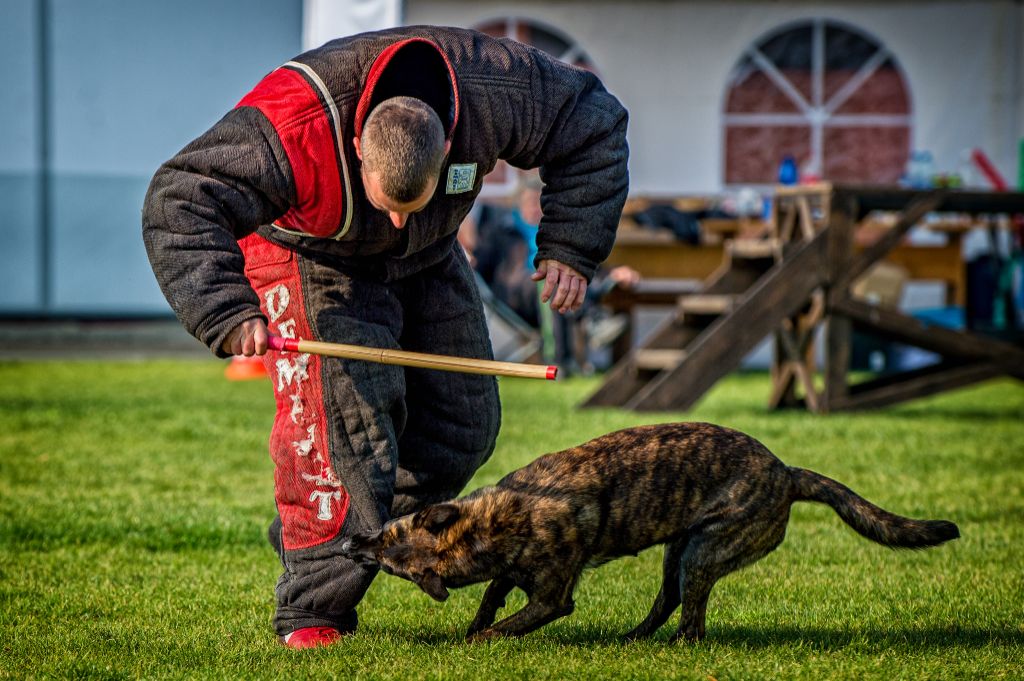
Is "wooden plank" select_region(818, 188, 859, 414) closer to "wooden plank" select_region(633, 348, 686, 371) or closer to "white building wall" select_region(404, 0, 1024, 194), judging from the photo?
"wooden plank" select_region(633, 348, 686, 371)

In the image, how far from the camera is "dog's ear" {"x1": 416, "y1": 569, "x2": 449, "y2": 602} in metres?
3.60

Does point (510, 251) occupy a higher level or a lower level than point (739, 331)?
higher

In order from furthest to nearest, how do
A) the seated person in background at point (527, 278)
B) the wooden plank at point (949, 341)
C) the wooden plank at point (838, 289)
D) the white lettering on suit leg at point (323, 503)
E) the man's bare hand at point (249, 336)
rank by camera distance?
the seated person in background at point (527, 278) → the wooden plank at point (949, 341) → the wooden plank at point (838, 289) → the white lettering on suit leg at point (323, 503) → the man's bare hand at point (249, 336)

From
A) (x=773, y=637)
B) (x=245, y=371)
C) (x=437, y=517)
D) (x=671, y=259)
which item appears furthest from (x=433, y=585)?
(x=671, y=259)

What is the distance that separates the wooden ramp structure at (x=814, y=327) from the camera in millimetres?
9508

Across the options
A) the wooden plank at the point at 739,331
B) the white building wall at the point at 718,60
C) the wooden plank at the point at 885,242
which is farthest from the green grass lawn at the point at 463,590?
the white building wall at the point at 718,60

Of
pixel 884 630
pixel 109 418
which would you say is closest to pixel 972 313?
pixel 109 418

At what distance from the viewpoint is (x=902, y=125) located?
48.4 ft

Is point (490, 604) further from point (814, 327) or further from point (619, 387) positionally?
point (814, 327)

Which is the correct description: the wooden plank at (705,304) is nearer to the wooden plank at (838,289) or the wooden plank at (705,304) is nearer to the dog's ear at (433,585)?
the wooden plank at (838,289)

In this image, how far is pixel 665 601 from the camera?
13.0 ft

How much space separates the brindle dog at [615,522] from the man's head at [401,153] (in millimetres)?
891

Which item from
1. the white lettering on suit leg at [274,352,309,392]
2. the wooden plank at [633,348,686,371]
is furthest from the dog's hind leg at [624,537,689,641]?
the wooden plank at [633,348,686,371]

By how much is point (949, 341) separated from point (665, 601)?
22.2ft
